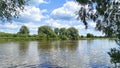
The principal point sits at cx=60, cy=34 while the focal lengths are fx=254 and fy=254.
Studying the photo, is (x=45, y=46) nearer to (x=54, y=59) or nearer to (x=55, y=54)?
(x=55, y=54)

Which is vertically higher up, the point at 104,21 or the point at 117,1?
the point at 117,1

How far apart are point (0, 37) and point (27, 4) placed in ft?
344

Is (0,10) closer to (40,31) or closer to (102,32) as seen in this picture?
(102,32)

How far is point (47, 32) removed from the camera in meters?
131

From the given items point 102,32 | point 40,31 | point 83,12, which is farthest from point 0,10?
point 40,31

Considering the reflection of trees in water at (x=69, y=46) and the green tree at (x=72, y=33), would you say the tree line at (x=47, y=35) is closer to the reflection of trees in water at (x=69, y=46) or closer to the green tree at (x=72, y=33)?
the green tree at (x=72, y=33)

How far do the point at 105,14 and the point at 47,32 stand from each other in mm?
120437

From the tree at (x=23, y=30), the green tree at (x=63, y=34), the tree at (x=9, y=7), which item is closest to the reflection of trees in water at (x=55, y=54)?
the tree at (x=9, y=7)

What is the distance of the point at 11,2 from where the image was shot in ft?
48.5

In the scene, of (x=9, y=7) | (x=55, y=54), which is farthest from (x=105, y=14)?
(x=55, y=54)

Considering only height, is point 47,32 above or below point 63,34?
above

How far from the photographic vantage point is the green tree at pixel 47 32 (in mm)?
128375

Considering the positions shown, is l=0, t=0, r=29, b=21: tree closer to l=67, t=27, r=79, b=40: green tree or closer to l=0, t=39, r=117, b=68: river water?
l=0, t=39, r=117, b=68: river water

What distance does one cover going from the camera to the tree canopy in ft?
33.5
